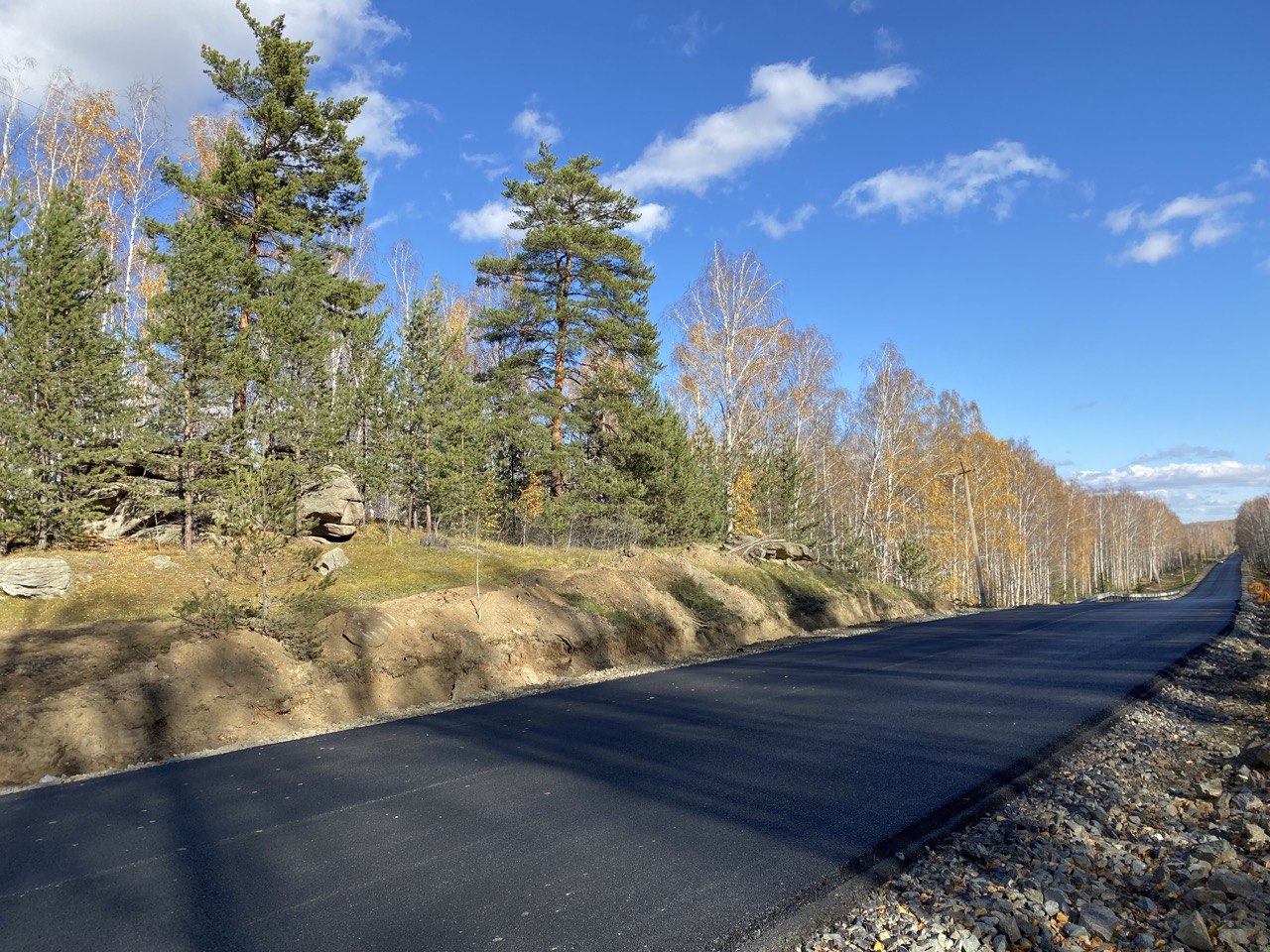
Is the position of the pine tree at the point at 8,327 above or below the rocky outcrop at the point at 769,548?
above

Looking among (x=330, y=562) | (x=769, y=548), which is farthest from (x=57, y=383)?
(x=769, y=548)

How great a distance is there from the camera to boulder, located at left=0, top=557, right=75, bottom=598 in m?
12.7

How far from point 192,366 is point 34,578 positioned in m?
6.39

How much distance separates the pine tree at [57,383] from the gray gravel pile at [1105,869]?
17700mm

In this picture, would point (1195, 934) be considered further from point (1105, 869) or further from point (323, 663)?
point (323, 663)

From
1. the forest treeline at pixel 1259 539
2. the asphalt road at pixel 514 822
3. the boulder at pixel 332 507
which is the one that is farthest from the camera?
the forest treeline at pixel 1259 539

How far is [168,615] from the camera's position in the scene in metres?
12.2

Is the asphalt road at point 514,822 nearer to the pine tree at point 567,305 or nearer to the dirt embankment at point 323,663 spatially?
the dirt embankment at point 323,663

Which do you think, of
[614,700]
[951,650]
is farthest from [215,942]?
[951,650]

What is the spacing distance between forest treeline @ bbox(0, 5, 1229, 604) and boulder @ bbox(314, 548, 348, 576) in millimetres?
2656

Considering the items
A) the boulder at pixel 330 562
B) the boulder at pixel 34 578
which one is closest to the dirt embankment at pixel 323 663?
the boulder at pixel 34 578

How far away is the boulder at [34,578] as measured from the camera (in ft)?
→ 41.7

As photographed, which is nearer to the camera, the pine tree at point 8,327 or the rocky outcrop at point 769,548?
the pine tree at point 8,327

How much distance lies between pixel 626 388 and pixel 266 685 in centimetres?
1798
